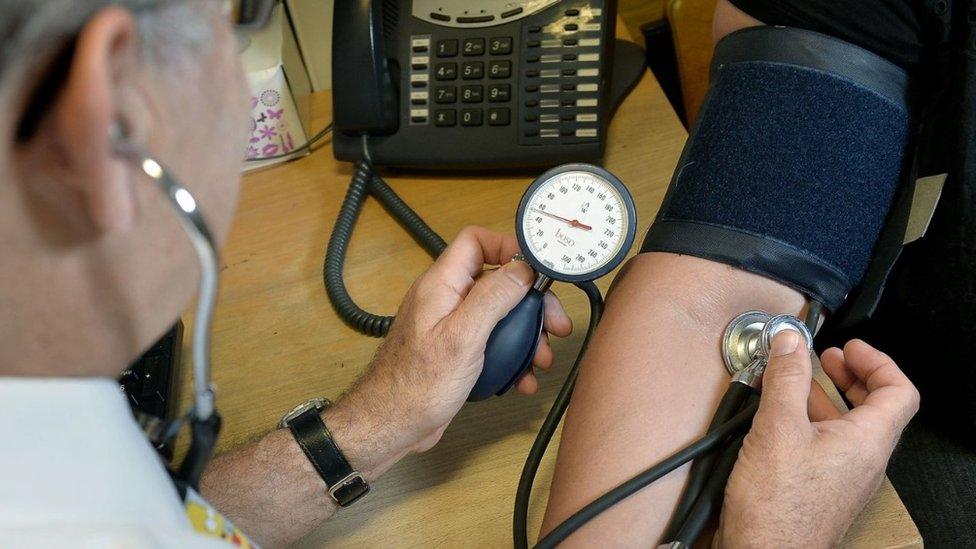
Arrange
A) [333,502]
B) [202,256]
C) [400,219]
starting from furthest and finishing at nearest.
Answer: [400,219], [333,502], [202,256]

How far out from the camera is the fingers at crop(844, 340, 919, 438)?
0.66 meters

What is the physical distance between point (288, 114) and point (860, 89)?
674mm

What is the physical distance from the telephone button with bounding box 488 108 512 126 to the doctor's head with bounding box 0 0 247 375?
52cm

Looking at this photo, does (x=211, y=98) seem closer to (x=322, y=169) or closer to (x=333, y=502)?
(x=333, y=502)

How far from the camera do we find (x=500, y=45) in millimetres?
990

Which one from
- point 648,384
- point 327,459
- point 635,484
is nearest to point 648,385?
point 648,384

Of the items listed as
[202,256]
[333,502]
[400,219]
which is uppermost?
[202,256]

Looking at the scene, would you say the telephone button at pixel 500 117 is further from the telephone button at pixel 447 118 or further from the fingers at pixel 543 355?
the fingers at pixel 543 355

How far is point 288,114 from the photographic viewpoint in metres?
1.03

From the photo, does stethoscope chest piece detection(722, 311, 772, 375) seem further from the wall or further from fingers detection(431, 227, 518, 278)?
the wall

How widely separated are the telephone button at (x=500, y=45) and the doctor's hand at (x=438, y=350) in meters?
0.29

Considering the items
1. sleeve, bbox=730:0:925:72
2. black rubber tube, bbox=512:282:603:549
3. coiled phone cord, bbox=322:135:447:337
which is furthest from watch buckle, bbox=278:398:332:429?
sleeve, bbox=730:0:925:72

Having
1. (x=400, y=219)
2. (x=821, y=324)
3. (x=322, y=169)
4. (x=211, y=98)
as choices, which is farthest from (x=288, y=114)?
(x=821, y=324)

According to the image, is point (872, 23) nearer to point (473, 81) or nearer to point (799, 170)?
point (799, 170)
